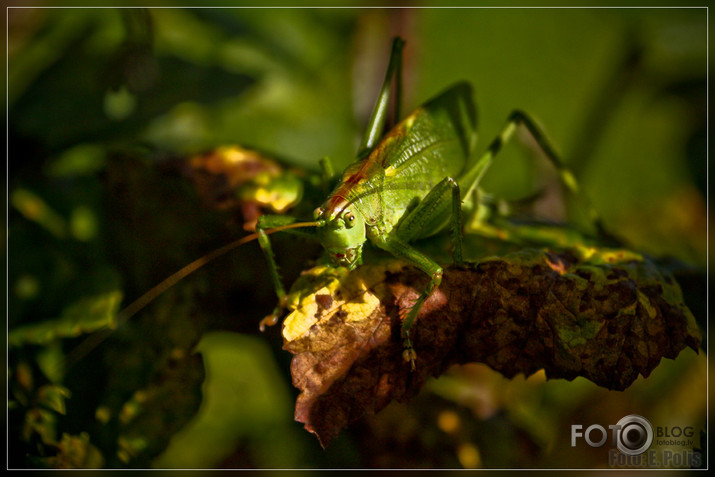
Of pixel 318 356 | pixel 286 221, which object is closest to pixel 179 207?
pixel 286 221

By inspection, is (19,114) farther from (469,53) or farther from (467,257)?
(469,53)

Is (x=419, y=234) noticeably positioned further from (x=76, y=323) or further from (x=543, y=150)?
(x=76, y=323)

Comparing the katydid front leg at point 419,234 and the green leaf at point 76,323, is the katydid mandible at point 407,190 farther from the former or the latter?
the green leaf at point 76,323

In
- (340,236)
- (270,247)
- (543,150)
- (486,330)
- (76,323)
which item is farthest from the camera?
(543,150)

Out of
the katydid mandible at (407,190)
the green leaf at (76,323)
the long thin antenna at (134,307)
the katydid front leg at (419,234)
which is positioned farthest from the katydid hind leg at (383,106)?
the green leaf at (76,323)

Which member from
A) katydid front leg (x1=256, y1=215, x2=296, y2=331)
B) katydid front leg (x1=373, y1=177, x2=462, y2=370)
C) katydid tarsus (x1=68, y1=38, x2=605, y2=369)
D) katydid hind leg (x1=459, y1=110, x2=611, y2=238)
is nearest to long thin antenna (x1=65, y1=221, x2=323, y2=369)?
katydid tarsus (x1=68, y1=38, x2=605, y2=369)

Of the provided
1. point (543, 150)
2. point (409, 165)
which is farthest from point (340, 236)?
point (543, 150)
